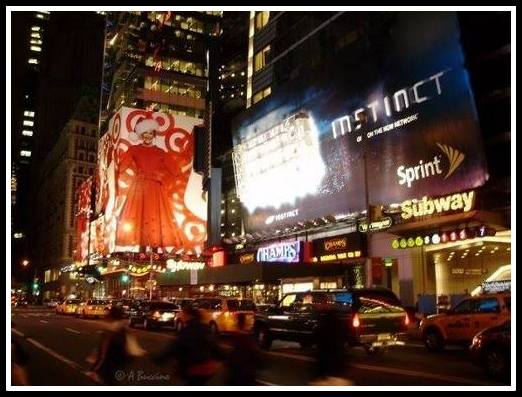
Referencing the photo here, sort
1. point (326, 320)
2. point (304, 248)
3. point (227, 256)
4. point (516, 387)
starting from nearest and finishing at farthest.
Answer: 1. point (326, 320)
2. point (516, 387)
3. point (304, 248)
4. point (227, 256)

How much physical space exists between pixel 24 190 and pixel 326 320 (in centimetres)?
19755

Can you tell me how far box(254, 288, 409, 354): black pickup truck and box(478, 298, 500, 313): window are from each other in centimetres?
219

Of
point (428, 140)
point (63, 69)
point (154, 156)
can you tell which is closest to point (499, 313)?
point (428, 140)

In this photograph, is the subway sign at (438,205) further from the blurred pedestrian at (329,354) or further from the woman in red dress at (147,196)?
the woman in red dress at (147,196)

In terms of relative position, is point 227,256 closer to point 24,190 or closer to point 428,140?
point 428,140

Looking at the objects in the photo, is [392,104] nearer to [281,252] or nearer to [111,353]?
[281,252]

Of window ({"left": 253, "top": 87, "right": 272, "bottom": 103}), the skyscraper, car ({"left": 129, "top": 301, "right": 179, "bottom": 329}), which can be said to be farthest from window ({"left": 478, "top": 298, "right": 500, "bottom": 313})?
the skyscraper

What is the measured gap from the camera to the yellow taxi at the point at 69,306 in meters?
44.9

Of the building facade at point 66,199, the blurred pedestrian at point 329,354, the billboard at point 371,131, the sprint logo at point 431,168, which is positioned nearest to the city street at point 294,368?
the blurred pedestrian at point 329,354

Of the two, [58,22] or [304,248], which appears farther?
[58,22]

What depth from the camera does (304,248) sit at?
126ft

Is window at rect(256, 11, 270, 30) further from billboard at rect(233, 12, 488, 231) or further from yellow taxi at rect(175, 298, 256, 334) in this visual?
yellow taxi at rect(175, 298, 256, 334)

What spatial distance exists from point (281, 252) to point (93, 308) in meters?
14.3

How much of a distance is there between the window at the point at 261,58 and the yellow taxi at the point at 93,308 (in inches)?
1033
